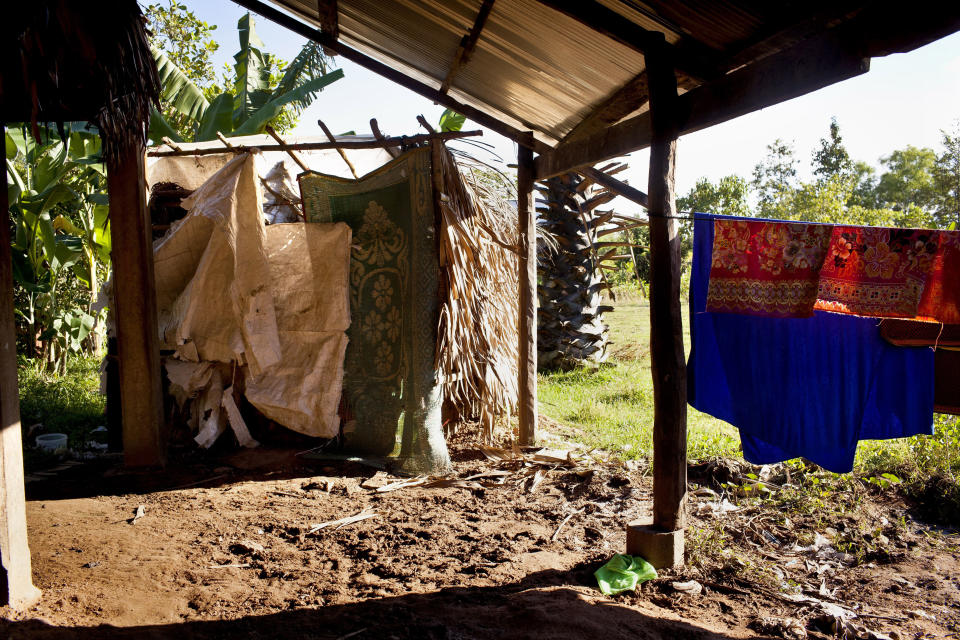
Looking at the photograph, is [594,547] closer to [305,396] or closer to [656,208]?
[656,208]

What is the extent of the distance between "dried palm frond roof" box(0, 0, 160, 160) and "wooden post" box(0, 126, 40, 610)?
2.13 feet

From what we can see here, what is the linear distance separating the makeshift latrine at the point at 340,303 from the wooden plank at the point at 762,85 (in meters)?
1.73

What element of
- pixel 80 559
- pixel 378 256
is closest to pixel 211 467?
pixel 80 559

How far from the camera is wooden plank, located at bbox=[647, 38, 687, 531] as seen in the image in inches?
132

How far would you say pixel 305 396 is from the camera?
5.25 meters

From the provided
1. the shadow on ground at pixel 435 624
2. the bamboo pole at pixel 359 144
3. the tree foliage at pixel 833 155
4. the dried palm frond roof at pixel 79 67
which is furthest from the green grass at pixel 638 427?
the tree foliage at pixel 833 155

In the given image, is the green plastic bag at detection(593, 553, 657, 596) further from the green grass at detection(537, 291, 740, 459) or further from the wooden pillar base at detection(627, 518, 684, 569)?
the green grass at detection(537, 291, 740, 459)

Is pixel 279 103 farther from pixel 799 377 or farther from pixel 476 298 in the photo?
pixel 799 377

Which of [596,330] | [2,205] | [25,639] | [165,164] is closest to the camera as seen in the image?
[25,639]

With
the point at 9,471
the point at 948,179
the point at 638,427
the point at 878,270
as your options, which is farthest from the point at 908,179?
the point at 9,471

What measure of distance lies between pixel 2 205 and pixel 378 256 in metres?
2.68

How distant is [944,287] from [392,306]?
368 cm

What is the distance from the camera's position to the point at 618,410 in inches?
280

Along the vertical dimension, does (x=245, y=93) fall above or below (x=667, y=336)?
above
